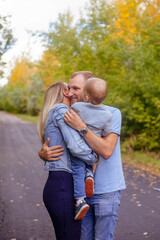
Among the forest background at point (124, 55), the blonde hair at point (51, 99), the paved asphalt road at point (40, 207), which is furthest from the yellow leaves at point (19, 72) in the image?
the blonde hair at point (51, 99)

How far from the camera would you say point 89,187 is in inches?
86.0

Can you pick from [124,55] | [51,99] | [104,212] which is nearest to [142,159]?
[124,55]

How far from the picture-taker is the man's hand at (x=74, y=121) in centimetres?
215

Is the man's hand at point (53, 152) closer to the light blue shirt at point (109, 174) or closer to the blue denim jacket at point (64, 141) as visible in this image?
the blue denim jacket at point (64, 141)

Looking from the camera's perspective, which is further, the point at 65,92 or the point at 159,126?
the point at 159,126

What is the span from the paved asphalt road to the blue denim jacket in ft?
8.41

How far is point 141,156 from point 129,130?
133 cm

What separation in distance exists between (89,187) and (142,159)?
8.67 m

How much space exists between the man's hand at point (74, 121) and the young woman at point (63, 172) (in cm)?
3

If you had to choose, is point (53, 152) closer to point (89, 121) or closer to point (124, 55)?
point (89, 121)

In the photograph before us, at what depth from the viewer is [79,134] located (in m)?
2.20

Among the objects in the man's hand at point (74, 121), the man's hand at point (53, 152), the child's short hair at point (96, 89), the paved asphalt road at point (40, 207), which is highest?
the child's short hair at point (96, 89)

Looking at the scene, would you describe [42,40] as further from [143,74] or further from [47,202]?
[47,202]

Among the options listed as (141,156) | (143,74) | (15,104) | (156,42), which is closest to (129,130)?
(141,156)
